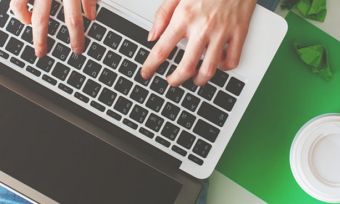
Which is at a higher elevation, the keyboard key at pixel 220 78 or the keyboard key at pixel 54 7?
the keyboard key at pixel 220 78

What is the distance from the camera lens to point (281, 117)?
0.61 metres

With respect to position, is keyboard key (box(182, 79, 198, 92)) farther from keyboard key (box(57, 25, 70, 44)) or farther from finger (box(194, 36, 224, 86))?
keyboard key (box(57, 25, 70, 44))

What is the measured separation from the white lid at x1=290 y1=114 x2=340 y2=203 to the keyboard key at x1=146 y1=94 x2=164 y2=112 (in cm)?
18

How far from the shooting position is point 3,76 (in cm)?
56

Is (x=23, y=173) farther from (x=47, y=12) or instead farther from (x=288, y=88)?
(x=288, y=88)

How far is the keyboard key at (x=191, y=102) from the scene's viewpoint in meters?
0.53

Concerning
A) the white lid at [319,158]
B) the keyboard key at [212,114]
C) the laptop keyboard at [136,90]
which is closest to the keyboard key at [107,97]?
the laptop keyboard at [136,90]

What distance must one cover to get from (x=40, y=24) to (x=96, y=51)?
7cm

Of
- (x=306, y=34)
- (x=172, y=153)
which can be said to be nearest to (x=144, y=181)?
(x=172, y=153)

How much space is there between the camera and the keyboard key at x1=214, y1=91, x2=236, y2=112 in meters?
0.53

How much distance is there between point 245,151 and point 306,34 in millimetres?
179

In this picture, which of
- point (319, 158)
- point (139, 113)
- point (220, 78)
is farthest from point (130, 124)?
point (319, 158)

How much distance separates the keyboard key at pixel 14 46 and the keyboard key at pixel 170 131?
0.20 meters

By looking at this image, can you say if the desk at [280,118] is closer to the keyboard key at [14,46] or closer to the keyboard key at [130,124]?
the keyboard key at [130,124]
